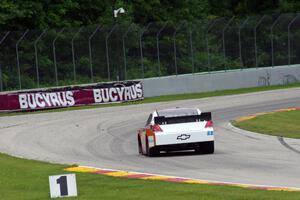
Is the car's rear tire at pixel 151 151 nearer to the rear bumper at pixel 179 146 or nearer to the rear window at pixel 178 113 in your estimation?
the rear bumper at pixel 179 146

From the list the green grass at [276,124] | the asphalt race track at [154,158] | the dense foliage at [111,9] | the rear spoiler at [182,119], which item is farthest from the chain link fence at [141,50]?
the rear spoiler at [182,119]

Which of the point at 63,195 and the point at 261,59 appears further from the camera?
the point at 261,59

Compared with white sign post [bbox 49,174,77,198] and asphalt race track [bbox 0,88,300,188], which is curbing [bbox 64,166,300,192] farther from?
white sign post [bbox 49,174,77,198]

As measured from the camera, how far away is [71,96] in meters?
45.0

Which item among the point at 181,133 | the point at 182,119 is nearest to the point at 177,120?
the point at 182,119

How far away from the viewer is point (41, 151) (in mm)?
26031

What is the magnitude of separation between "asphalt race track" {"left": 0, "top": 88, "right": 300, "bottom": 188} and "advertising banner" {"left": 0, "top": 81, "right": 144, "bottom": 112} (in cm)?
261

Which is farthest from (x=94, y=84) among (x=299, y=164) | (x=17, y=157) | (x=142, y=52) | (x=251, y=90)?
(x=299, y=164)

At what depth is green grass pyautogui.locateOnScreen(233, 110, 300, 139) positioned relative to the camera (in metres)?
28.4

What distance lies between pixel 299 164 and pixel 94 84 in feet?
95.9

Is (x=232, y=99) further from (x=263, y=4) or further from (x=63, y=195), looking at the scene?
(x=263, y=4)

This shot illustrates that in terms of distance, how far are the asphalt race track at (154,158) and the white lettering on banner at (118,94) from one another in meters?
2.87

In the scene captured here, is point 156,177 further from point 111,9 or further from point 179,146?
point 111,9

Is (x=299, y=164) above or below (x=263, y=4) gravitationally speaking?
below
